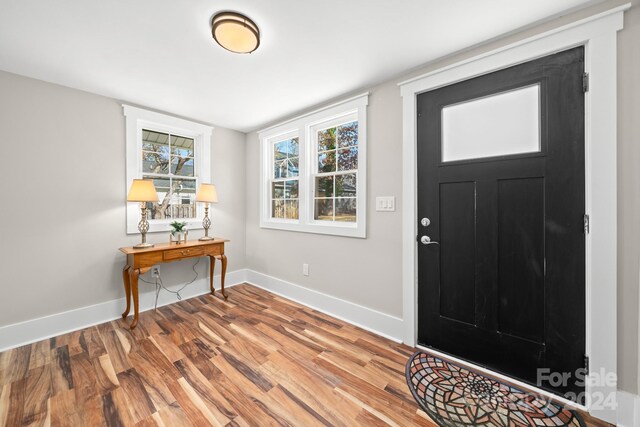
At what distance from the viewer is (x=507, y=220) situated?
5.69 feet

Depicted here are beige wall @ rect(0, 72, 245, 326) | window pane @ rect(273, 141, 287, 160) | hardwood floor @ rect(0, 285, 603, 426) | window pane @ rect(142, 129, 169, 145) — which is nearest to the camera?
hardwood floor @ rect(0, 285, 603, 426)

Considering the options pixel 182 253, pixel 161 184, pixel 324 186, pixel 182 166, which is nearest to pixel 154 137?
pixel 182 166

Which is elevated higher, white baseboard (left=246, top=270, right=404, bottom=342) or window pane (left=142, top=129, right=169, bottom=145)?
window pane (left=142, top=129, right=169, bottom=145)

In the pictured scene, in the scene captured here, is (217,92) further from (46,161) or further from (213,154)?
(46,161)

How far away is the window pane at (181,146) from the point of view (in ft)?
10.5

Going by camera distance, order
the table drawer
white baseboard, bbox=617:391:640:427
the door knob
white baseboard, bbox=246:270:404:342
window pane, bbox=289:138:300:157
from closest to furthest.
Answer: white baseboard, bbox=617:391:640:427, the door knob, white baseboard, bbox=246:270:404:342, the table drawer, window pane, bbox=289:138:300:157

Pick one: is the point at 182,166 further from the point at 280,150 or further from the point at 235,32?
the point at 235,32

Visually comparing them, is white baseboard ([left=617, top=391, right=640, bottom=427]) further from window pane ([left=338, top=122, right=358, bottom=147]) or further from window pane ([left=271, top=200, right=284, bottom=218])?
window pane ([left=271, top=200, right=284, bottom=218])

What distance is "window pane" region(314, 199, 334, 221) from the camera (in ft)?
9.59

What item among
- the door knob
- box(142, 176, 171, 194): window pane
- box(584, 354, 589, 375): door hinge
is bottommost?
box(584, 354, 589, 375): door hinge

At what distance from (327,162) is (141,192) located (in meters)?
2.02

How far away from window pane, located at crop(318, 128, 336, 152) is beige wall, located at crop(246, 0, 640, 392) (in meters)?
0.56

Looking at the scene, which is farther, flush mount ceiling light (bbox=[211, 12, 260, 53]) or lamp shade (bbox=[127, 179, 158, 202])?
lamp shade (bbox=[127, 179, 158, 202])

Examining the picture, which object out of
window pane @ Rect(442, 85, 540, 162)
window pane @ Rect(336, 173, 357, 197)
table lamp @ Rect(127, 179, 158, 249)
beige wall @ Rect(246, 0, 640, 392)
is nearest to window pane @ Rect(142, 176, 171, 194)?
table lamp @ Rect(127, 179, 158, 249)
